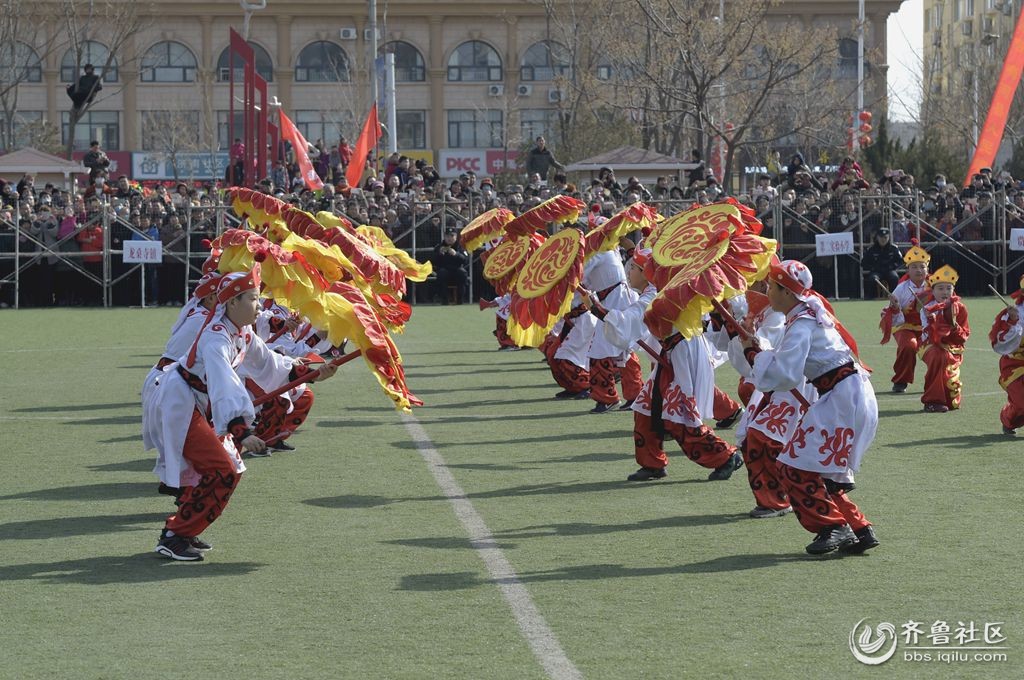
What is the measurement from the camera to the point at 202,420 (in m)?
8.67

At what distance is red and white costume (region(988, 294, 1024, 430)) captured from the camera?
1294 cm

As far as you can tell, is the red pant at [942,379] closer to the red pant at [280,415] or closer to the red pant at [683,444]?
the red pant at [683,444]

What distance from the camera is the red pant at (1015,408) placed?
42.5 feet

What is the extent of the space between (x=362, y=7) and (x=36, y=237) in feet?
149

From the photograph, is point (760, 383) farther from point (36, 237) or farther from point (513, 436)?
point (36, 237)

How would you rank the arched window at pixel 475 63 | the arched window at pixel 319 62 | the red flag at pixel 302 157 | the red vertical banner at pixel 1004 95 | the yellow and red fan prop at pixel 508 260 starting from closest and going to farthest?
the yellow and red fan prop at pixel 508 260 < the red vertical banner at pixel 1004 95 < the red flag at pixel 302 157 < the arched window at pixel 319 62 < the arched window at pixel 475 63

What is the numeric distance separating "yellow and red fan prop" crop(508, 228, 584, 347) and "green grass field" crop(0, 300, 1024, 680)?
39.3 inches

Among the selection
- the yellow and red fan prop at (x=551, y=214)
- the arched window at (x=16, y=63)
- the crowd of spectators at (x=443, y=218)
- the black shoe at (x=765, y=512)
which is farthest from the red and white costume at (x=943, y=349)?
the arched window at (x=16, y=63)

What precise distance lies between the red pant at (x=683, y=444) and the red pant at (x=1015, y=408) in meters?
3.07

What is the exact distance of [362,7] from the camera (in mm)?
73812

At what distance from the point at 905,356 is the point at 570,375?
11.0 feet

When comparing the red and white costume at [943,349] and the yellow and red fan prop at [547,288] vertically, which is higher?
the yellow and red fan prop at [547,288]

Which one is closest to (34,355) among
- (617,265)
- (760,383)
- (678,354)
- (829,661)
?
(617,265)

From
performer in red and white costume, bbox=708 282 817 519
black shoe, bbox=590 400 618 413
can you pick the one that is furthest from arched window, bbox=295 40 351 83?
performer in red and white costume, bbox=708 282 817 519
